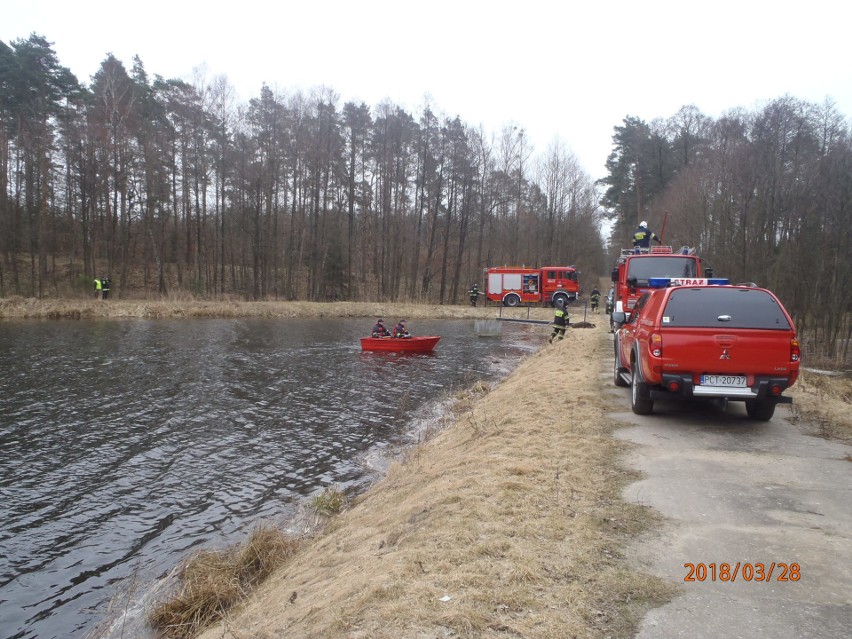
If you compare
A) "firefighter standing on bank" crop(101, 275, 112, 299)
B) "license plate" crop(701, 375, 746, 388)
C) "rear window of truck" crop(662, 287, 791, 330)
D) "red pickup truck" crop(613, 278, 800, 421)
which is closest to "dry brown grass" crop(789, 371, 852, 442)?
"red pickup truck" crop(613, 278, 800, 421)

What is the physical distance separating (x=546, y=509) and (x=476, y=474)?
122 cm

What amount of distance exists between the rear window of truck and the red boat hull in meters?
14.1

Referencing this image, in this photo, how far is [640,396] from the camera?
8.02 metres

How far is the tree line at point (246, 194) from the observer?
126ft

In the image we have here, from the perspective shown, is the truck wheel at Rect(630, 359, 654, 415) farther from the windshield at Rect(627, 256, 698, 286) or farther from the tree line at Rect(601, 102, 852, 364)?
the tree line at Rect(601, 102, 852, 364)

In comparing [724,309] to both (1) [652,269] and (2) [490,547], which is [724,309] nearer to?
(2) [490,547]

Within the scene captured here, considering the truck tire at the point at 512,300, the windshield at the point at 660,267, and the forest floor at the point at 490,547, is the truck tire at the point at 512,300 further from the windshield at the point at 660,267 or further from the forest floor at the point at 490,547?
the forest floor at the point at 490,547

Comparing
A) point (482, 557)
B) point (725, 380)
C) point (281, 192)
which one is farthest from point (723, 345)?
point (281, 192)

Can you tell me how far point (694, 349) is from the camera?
22.8 feet

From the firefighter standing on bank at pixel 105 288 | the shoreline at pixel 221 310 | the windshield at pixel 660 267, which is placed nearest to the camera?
the windshield at pixel 660 267

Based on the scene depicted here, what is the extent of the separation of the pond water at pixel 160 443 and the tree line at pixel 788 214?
10.8 m

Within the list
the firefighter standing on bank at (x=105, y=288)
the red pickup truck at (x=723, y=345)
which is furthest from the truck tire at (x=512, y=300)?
the red pickup truck at (x=723, y=345)
